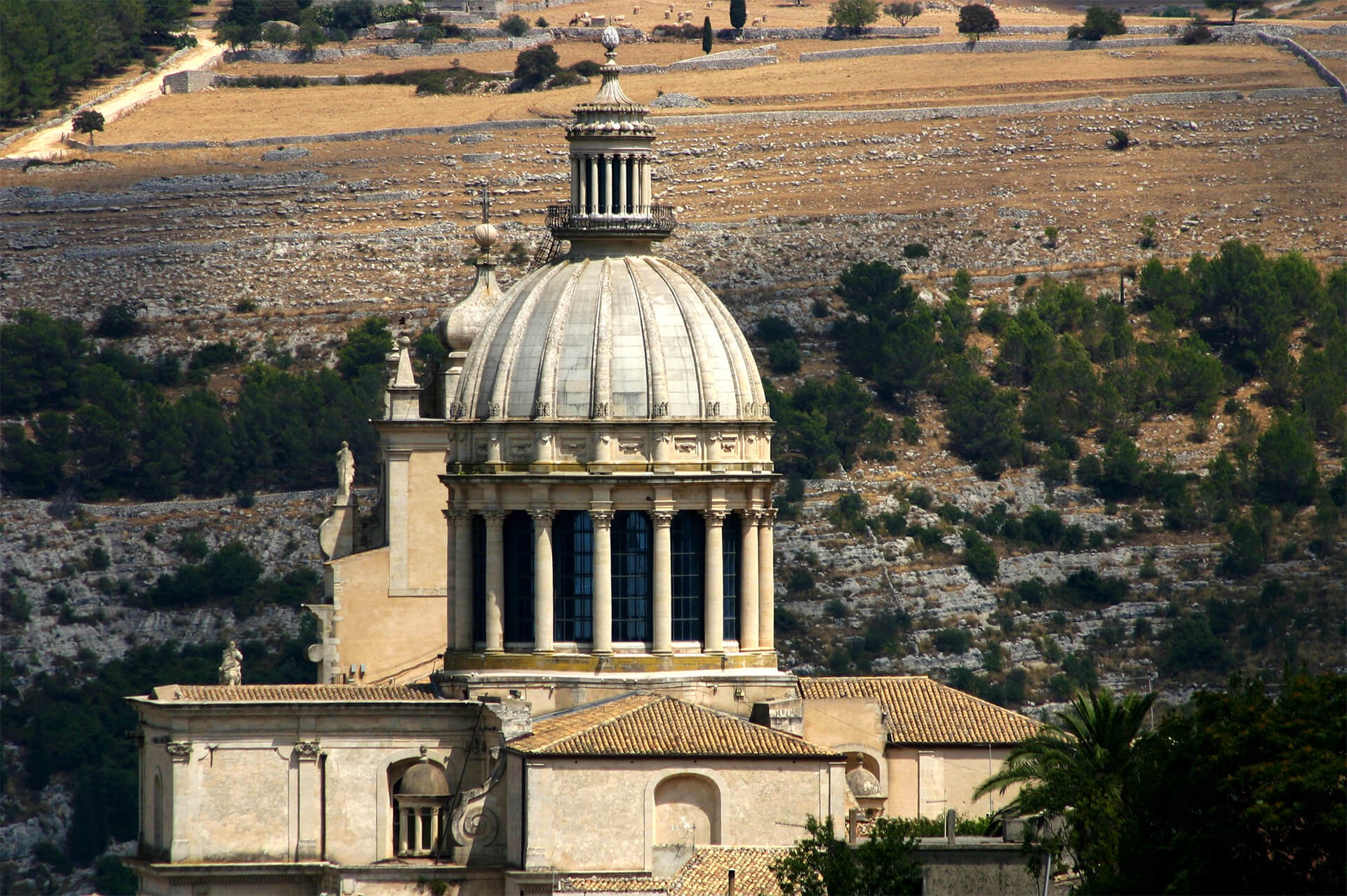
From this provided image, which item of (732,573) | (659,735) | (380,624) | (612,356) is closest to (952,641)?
(380,624)

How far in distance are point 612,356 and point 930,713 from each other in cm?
1113

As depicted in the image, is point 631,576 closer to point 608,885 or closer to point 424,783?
point 424,783

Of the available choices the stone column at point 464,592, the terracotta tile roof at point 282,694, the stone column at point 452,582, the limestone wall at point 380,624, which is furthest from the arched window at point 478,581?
the limestone wall at point 380,624

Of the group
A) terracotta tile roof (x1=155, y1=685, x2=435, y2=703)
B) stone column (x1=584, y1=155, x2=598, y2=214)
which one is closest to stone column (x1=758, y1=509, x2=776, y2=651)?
terracotta tile roof (x1=155, y1=685, x2=435, y2=703)

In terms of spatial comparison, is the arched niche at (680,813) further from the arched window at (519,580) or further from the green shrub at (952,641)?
the green shrub at (952,641)

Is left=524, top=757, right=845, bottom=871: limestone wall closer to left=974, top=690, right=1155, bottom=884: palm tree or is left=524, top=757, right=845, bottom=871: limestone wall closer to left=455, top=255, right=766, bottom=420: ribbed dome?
left=974, top=690, right=1155, bottom=884: palm tree

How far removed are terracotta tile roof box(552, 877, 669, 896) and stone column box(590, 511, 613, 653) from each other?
8.37m

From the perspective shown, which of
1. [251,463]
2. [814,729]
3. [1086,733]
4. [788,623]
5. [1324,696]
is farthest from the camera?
[251,463]

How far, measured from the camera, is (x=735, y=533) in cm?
8912

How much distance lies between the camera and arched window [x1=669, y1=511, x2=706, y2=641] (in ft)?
289

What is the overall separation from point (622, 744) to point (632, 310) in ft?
39.6

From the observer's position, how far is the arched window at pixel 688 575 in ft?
289

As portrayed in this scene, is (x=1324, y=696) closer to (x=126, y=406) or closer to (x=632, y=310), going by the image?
(x=632, y=310)

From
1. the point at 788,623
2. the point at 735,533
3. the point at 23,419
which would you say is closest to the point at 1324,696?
the point at 735,533
